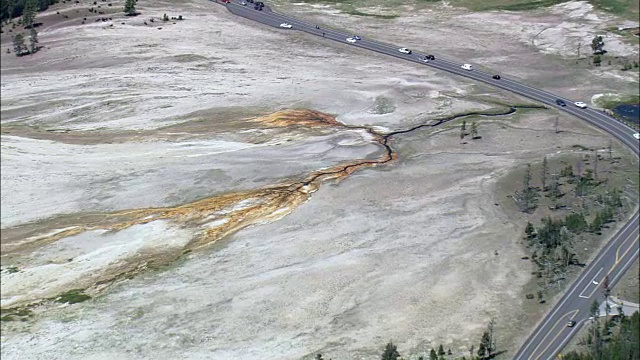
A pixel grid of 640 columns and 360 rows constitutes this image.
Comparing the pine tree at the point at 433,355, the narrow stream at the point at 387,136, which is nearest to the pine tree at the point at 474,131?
Result: the narrow stream at the point at 387,136

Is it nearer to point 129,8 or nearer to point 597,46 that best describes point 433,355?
point 597,46

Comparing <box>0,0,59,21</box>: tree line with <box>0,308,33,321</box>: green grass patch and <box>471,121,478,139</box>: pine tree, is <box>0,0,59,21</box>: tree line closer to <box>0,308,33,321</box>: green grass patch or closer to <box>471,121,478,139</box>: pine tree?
<box>0,308,33,321</box>: green grass patch

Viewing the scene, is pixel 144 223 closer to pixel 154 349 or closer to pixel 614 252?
pixel 154 349

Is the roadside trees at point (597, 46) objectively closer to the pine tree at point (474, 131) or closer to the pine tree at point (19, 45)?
the pine tree at point (474, 131)

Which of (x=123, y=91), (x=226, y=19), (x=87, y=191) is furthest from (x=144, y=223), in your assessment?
(x=226, y=19)

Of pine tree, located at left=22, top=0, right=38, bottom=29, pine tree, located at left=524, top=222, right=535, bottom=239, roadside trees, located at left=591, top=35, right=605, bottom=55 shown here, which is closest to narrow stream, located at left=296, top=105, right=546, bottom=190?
pine tree, located at left=524, top=222, right=535, bottom=239
